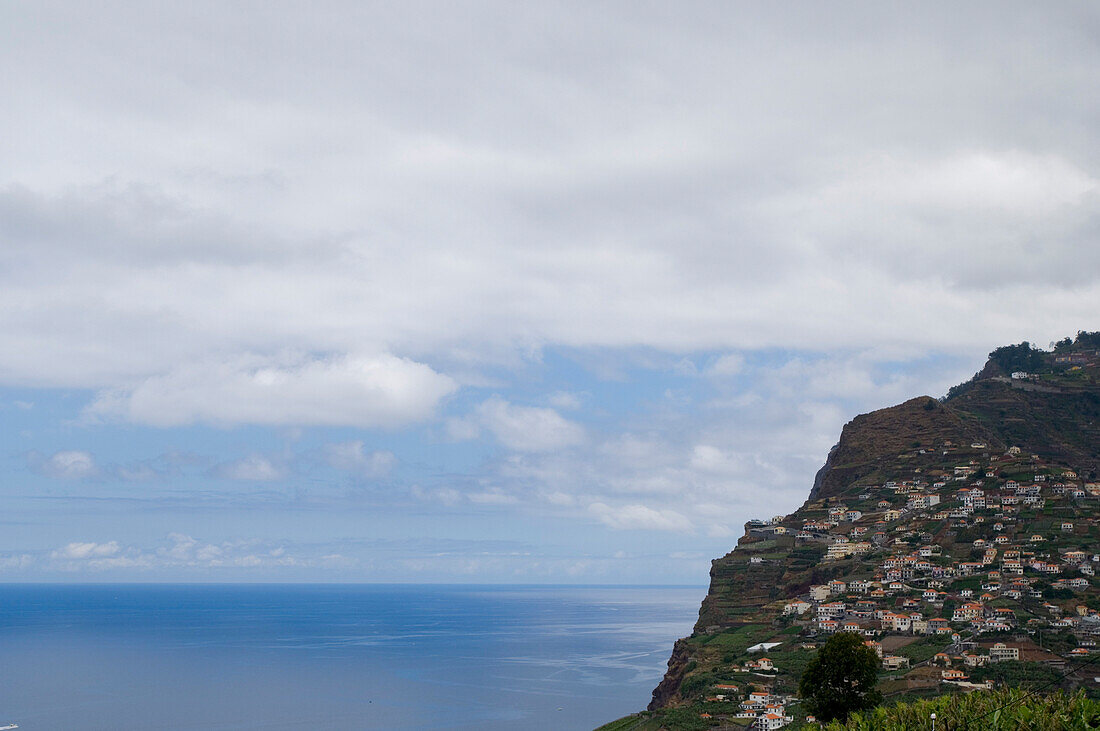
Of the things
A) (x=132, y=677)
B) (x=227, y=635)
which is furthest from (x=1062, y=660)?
(x=227, y=635)

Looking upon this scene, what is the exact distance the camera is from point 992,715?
36.0 meters

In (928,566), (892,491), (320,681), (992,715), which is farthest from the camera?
(892,491)

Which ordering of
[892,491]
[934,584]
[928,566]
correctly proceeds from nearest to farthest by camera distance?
1. [934,584]
2. [928,566]
3. [892,491]

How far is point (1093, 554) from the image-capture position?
93062mm

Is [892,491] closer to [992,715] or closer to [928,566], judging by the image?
[928,566]

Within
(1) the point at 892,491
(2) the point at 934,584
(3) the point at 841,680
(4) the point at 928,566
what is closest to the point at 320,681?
(4) the point at 928,566

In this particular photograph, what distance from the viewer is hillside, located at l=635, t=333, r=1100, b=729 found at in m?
71.0

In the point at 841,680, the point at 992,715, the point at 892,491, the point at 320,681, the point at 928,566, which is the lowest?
the point at 320,681

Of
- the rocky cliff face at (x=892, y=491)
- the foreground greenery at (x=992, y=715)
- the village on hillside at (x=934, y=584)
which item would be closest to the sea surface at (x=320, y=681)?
the rocky cliff face at (x=892, y=491)

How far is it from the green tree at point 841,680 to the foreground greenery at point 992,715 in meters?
7.20

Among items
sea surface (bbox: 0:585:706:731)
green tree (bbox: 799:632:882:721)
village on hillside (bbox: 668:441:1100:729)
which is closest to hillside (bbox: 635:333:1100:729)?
village on hillside (bbox: 668:441:1100:729)

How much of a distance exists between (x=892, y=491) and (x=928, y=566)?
2839 centimetres

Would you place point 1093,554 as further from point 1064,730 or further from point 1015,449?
point 1064,730

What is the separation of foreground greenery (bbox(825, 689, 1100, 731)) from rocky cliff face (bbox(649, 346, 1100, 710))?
31663mm
